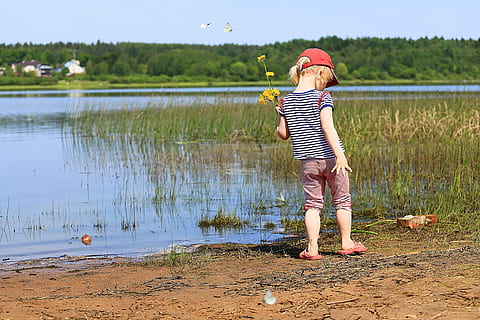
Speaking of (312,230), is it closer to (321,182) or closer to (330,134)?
(321,182)

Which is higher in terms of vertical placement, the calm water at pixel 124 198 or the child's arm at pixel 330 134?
the child's arm at pixel 330 134

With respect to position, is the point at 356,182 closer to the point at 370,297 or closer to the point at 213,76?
the point at 370,297

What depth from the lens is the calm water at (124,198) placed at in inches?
264

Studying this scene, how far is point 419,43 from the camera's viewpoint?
2202 inches

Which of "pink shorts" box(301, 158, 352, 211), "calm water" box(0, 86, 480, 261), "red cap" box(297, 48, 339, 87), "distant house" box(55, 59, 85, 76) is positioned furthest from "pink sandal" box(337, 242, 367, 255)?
"distant house" box(55, 59, 85, 76)

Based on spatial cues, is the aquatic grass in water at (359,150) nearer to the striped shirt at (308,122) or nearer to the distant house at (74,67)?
the striped shirt at (308,122)

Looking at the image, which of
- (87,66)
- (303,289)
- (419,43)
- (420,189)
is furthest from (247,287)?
(87,66)

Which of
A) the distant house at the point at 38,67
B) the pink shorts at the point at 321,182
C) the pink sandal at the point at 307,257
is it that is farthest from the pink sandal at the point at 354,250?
the distant house at the point at 38,67

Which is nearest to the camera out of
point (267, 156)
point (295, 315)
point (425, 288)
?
point (295, 315)

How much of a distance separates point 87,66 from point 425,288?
95988 mm

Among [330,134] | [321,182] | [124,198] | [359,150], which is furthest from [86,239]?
[359,150]

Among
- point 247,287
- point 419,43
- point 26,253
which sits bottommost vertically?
point 26,253

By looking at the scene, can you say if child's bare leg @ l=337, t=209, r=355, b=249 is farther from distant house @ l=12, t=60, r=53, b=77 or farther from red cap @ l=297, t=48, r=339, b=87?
distant house @ l=12, t=60, r=53, b=77

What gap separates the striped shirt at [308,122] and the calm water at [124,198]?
77.2 inches
